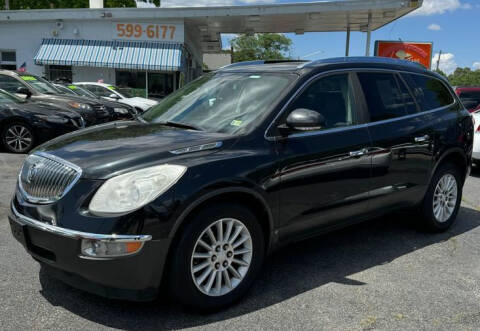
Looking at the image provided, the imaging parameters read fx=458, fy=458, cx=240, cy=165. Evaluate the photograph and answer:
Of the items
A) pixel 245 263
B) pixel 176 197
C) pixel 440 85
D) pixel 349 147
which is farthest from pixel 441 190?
pixel 176 197

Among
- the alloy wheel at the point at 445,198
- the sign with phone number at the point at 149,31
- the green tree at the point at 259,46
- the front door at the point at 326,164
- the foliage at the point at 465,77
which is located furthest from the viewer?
the foliage at the point at 465,77

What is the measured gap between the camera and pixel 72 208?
2.81m

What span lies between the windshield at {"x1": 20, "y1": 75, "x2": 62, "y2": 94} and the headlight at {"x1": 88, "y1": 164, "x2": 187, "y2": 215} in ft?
32.4

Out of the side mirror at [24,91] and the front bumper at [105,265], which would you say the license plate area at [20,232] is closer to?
the front bumper at [105,265]

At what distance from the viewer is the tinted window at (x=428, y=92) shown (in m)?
4.81

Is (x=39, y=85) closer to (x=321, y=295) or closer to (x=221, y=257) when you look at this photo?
(x=221, y=257)

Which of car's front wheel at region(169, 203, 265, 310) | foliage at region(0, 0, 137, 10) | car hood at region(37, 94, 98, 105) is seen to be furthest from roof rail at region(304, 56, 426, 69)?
foliage at region(0, 0, 137, 10)

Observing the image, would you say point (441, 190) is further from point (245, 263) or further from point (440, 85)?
point (245, 263)

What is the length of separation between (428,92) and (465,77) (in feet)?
460

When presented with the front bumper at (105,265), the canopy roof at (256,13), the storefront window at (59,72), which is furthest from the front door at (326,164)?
the storefront window at (59,72)

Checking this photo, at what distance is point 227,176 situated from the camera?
3.10m

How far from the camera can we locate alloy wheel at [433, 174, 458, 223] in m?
5.05

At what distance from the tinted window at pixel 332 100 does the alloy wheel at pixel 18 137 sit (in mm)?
7490

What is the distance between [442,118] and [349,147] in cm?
165
